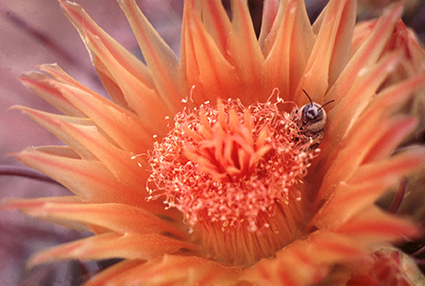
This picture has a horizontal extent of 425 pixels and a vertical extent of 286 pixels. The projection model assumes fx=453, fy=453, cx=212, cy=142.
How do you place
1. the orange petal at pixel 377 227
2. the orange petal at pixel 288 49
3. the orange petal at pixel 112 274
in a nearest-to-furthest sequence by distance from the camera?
the orange petal at pixel 377 227, the orange petal at pixel 112 274, the orange petal at pixel 288 49

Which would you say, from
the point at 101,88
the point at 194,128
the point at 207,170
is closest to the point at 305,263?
the point at 207,170

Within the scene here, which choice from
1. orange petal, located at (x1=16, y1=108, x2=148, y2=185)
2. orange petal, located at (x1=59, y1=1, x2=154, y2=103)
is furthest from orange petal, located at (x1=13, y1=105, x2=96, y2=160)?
orange petal, located at (x1=59, y1=1, x2=154, y2=103)

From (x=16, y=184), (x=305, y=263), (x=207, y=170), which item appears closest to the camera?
(x=305, y=263)

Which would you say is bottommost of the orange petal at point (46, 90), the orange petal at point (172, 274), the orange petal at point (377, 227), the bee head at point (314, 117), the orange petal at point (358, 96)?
the orange petal at point (377, 227)

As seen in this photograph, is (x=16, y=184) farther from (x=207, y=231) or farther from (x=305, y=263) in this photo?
(x=305, y=263)

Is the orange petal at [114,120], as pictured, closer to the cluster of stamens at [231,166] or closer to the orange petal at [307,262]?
the cluster of stamens at [231,166]

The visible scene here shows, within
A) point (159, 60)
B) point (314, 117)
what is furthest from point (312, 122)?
point (159, 60)

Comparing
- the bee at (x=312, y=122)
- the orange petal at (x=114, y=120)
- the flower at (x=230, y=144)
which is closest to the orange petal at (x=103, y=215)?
the flower at (x=230, y=144)
